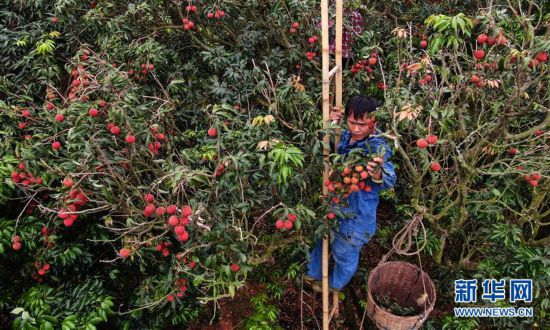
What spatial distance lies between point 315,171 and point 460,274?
4.82ft

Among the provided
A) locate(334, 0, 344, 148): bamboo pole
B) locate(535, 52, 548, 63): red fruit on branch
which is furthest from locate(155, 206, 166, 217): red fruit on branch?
locate(535, 52, 548, 63): red fruit on branch

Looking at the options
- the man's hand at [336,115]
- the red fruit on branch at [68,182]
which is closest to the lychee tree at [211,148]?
the red fruit on branch at [68,182]

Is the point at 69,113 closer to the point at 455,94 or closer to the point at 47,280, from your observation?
the point at 47,280

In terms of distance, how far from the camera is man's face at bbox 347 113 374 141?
6.64ft

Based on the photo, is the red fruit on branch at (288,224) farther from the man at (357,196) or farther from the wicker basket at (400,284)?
the wicker basket at (400,284)

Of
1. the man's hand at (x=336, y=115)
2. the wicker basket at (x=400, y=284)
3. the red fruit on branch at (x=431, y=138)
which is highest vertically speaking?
the man's hand at (x=336, y=115)

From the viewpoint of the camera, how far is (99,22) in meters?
2.98

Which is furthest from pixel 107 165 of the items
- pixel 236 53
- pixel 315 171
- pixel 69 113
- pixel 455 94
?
pixel 455 94

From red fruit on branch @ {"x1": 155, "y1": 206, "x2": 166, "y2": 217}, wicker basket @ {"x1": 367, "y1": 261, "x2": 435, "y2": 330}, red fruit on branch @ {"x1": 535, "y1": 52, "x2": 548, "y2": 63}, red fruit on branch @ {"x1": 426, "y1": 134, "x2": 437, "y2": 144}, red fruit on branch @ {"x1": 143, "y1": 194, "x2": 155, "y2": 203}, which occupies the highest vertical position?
red fruit on branch @ {"x1": 535, "y1": 52, "x2": 548, "y2": 63}

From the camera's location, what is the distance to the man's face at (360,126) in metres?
2.02

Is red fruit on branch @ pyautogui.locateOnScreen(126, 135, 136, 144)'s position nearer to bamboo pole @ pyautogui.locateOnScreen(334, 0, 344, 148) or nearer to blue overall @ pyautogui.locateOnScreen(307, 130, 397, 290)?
bamboo pole @ pyautogui.locateOnScreen(334, 0, 344, 148)

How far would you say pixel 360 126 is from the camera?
6.72 ft

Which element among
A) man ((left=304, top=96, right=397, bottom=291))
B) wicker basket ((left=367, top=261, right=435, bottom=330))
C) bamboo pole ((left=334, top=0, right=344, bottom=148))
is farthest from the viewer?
wicker basket ((left=367, top=261, right=435, bottom=330))

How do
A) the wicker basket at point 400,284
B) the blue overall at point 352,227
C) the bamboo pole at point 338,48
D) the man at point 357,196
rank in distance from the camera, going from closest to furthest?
the bamboo pole at point 338,48
the man at point 357,196
the blue overall at point 352,227
the wicker basket at point 400,284
